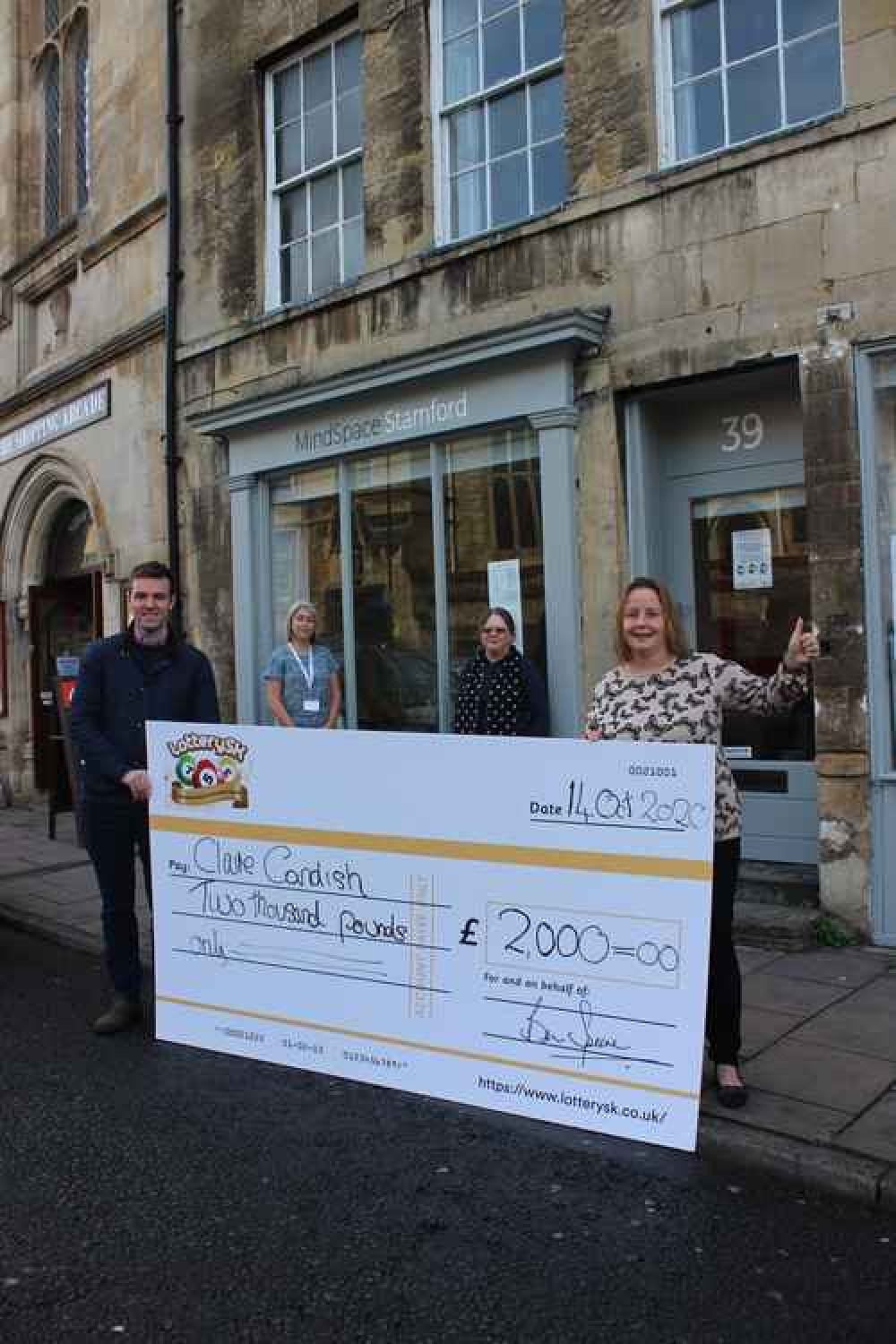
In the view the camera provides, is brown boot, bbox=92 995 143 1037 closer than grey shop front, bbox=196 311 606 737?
Yes

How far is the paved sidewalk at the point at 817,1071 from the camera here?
351 cm

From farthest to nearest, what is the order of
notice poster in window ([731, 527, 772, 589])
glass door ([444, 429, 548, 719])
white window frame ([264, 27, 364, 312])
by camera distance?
white window frame ([264, 27, 364, 312]), glass door ([444, 429, 548, 719]), notice poster in window ([731, 527, 772, 589])

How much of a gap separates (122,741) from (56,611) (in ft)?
28.7

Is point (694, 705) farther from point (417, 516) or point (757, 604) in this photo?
point (417, 516)

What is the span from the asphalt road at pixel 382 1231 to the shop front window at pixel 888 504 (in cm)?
315

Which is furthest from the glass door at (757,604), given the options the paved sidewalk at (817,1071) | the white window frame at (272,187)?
the white window frame at (272,187)

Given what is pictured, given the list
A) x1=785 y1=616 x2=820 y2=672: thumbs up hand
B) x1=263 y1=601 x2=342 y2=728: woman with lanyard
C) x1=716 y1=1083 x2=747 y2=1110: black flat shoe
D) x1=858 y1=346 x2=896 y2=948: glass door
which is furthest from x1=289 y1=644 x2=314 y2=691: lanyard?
x1=785 y1=616 x2=820 y2=672: thumbs up hand

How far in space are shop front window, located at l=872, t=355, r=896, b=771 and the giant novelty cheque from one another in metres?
2.79

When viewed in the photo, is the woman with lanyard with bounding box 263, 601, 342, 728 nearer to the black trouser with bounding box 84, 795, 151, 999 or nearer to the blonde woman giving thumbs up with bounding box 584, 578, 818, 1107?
the black trouser with bounding box 84, 795, 151, 999

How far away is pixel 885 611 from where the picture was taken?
19.5ft

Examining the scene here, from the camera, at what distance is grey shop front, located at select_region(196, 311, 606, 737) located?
716cm

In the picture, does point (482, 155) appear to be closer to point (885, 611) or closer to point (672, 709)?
point (885, 611)

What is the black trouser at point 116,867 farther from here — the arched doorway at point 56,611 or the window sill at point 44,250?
the window sill at point 44,250
